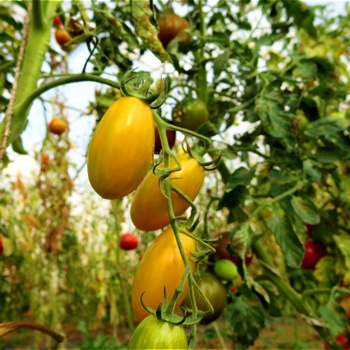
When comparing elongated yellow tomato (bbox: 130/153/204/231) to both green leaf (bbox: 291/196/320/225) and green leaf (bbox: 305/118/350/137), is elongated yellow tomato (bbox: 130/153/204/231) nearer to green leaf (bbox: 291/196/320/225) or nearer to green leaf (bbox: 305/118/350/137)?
green leaf (bbox: 291/196/320/225)

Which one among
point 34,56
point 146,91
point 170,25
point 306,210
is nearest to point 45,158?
point 170,25

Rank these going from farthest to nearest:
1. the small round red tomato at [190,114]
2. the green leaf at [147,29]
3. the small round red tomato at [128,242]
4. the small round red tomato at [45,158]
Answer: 1. the small round red tomato at [45,158]
2. the small round red tomato at [128,242]
3. the small round red tomato at [190,114]
4. the green leaf at [147,29]

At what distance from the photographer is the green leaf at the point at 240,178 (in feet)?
2.25

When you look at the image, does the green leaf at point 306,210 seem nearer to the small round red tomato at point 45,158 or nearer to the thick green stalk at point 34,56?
the thick green stalk at point 34,56

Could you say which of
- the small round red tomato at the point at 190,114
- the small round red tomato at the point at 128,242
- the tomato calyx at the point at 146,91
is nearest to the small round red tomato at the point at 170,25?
the small round red tomato at the point at 190,114

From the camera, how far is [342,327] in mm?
864

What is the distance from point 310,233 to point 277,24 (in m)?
0.66

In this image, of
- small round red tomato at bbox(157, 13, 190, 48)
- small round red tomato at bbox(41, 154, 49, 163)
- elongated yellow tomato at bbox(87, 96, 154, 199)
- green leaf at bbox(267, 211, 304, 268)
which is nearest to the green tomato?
green leaf at bbox(267, 211, 304, 268)

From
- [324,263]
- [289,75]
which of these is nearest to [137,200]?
[289,75]

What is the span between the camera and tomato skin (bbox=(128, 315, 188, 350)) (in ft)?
1.08

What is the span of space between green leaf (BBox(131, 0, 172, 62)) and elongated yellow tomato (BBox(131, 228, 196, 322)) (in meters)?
0.23

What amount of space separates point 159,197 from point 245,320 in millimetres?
475

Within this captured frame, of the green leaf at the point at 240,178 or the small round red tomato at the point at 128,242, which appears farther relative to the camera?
the small round red tomato at the point at 128,242

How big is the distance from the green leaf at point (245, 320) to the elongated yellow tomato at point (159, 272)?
1.39ft
